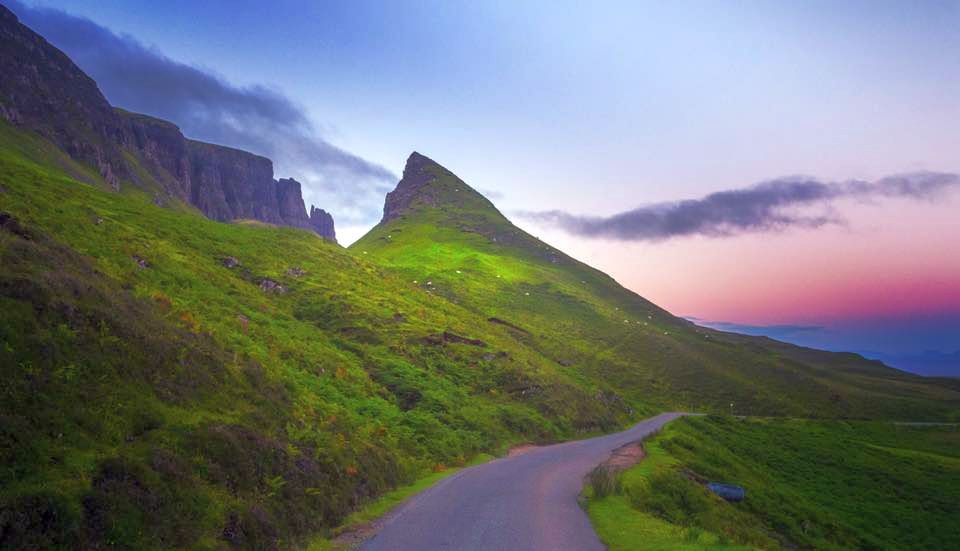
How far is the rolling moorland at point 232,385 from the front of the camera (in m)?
11.8

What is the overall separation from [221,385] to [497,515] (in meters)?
12.7

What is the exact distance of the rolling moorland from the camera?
11750 millimetres

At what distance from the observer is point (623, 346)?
11181cm

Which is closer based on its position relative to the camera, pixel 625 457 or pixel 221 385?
pixel 221 385

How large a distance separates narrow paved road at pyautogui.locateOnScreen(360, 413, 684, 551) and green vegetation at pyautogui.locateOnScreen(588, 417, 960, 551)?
1.51 meters

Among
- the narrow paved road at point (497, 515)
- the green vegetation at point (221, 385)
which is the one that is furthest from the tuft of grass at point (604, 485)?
the green vegetation at point (221, 385)

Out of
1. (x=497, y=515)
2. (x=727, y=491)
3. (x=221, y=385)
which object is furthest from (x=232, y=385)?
(x=727, y=491)

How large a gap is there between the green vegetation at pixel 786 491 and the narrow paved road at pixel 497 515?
1512 millimetres

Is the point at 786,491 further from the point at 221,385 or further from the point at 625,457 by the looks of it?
the point at 221,385

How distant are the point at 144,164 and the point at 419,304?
Answer: 6720 inches

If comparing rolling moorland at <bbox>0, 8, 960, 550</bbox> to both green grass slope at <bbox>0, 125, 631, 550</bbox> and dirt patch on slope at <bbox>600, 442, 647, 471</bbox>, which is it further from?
dirt patch on slope at <bbox>600, 442, 647, 471</bbox>

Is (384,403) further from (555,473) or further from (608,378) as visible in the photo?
(608,378)

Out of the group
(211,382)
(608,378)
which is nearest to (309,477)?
(211,382)

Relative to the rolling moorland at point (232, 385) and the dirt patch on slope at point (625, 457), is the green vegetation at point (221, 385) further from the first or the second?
the dirt patch on slope at point (625, 457)
